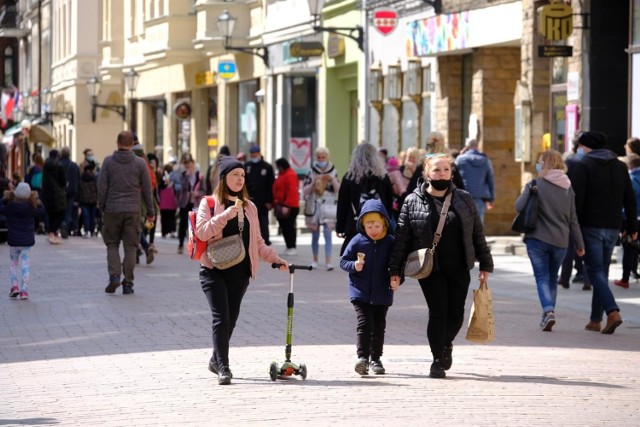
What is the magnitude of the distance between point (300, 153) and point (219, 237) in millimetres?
26753

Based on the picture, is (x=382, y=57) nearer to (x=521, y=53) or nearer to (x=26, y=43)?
(x=521, y=53)

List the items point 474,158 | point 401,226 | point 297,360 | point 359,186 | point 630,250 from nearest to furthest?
point 401,226, point 297,360, point 359,186, point 630,250, point 474,158

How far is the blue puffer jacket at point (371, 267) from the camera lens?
11.9 meters

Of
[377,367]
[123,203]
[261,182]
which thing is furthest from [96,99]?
[377,367]

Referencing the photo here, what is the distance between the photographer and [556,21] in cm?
2542

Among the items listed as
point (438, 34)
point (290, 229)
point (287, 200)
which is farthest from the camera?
point (438, 34)

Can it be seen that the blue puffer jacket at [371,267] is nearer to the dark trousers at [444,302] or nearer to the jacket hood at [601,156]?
the dark trousers at [444,302]

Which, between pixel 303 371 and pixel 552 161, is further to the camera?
pixel 552 161

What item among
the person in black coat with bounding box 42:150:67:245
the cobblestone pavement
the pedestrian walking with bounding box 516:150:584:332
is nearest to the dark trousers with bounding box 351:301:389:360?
the cobblestone pavement

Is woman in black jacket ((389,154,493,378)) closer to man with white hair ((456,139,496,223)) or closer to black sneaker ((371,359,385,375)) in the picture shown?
black sneaker ((371,359,385,375))

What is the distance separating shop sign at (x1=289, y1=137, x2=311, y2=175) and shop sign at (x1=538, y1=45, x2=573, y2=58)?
1310 centimetres

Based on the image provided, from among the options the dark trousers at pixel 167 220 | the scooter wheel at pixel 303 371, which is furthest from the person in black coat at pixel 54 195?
the scooter wheel at pixel 303 371

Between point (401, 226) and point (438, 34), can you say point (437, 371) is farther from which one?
point (438, 34)

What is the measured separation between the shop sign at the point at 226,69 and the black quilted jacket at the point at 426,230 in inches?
1246
